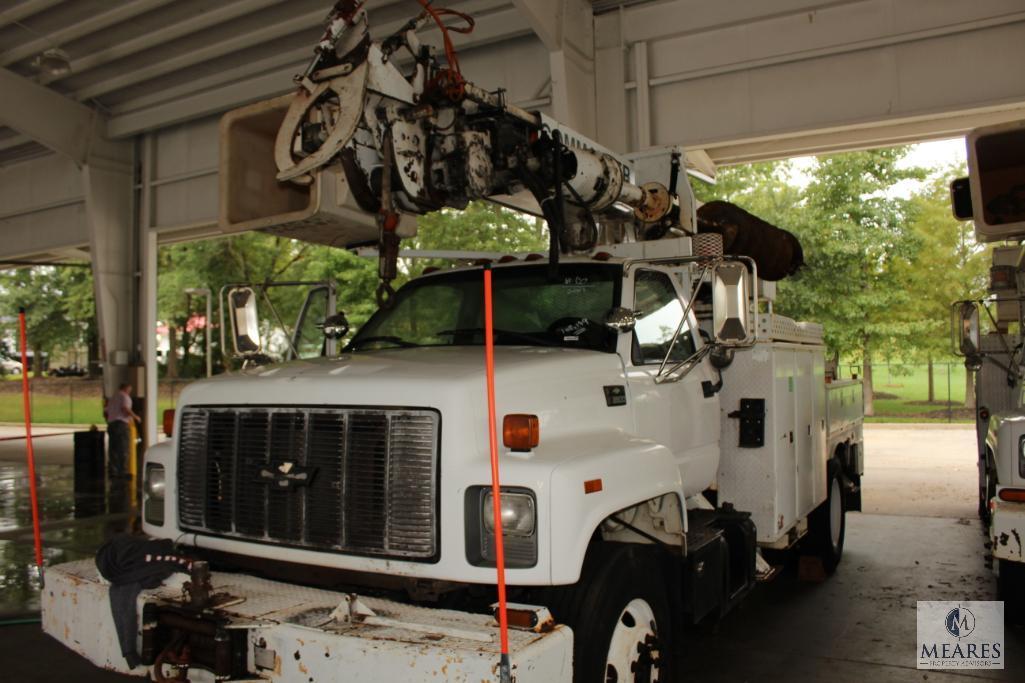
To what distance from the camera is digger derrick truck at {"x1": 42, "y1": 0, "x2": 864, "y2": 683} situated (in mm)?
3504

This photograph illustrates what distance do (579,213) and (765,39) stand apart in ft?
20.4

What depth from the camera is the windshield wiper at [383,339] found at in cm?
516

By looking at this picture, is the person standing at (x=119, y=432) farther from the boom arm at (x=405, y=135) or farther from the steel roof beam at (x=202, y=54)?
the boom arm at (x=405, y=135)

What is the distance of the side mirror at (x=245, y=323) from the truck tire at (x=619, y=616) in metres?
2.56

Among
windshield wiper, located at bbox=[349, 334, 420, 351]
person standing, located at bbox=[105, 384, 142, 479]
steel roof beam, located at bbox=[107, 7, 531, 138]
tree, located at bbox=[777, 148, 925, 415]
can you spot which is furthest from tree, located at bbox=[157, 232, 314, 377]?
windshield wiper, located at bbox=[349, 334, 420, 351]

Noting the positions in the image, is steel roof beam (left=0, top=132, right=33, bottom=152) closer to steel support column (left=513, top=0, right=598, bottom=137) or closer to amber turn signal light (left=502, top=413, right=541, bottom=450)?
steel support column (left=513, top=0, right=598, bottom=137)

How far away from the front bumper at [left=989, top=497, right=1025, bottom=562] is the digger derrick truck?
49.2 inches

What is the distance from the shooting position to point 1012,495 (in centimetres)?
526

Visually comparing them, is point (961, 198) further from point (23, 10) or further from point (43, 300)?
point (43, 300)

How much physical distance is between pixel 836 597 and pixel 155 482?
17.3ft

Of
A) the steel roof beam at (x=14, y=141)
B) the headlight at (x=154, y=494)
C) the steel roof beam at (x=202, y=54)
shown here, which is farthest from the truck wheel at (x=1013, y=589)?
the steel roof beam at (x=14, y=141)

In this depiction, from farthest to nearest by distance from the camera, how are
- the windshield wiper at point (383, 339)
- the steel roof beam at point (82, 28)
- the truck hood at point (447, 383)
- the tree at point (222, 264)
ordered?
the tree at point (222, 264) → the steel roof beam at point (82, 28) → the windshield wiper at point (383, 339) → the truck hood at point (447, 383)

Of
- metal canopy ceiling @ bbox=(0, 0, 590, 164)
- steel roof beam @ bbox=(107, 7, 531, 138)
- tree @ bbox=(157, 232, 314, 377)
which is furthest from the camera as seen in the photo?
→ tree @ bbox=(157, 232, 314, 377)

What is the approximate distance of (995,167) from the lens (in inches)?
262
